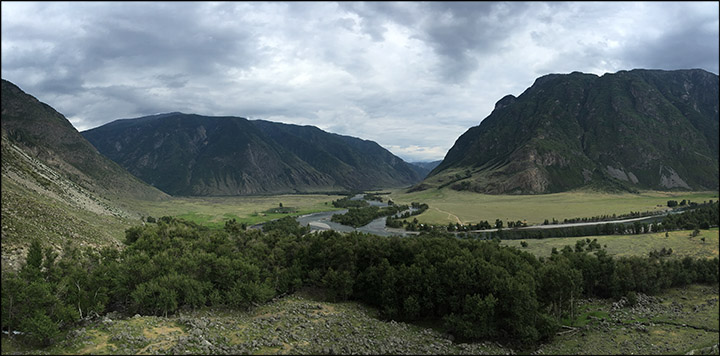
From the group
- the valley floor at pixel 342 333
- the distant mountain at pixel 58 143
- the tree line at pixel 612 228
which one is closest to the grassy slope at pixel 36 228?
the valley floor at pixel 342 333

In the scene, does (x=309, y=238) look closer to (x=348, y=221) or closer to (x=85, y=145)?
(x=348, y=221)

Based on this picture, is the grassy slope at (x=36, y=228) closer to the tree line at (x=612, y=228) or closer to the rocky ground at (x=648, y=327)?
the rocky ground at (x=648, y=327)

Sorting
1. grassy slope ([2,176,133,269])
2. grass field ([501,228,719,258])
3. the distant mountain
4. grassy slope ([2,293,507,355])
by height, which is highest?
the distant mountain

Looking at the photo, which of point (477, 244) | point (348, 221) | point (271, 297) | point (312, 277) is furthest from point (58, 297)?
point (348, 221)

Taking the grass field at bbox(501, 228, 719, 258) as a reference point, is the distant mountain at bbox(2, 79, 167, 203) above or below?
above

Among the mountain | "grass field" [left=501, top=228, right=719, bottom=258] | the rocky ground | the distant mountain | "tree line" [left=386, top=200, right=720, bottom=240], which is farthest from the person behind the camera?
the distant mountain

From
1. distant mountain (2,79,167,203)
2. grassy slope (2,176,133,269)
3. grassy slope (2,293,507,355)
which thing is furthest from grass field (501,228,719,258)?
distant mountain (2,79,167,203)

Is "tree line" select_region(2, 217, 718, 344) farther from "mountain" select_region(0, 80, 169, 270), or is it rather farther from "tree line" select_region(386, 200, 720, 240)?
"tree line" select_region(386, 200, 720, 240)
